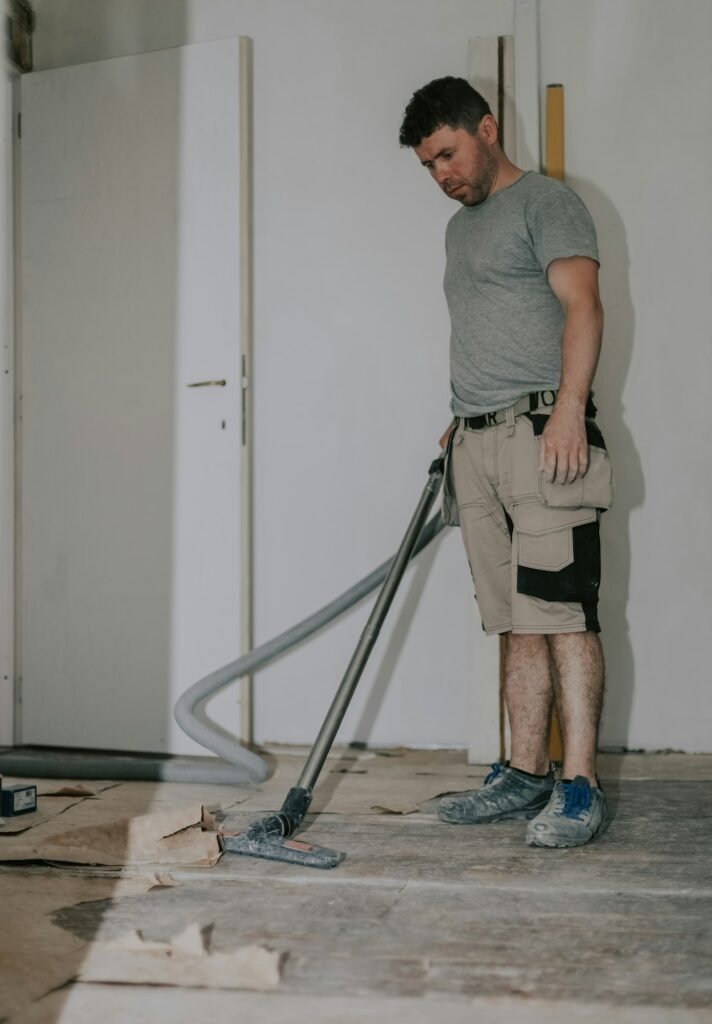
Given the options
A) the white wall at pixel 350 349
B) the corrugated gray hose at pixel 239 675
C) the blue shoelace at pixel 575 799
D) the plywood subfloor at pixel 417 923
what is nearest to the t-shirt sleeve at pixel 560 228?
the corrugated gray hose at pixel 239 675

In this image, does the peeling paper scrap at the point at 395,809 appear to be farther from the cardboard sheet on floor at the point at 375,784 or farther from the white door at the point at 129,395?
the white door at the point at 129,395

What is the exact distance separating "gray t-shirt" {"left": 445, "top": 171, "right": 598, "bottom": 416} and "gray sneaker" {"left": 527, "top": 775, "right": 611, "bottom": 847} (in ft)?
2.52

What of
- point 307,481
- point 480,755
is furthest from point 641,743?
point 307,481

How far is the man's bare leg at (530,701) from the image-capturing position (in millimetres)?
2135

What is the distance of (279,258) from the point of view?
296 cm

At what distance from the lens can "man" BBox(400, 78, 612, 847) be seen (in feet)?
6.41

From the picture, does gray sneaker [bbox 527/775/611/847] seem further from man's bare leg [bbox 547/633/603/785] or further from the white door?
the white door

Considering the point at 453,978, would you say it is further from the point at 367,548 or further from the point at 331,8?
the point at 331,8

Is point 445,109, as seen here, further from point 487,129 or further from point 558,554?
point 558,554

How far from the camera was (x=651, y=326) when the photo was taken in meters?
2.74

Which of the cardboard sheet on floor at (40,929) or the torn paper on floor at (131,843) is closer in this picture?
the cardboard sheet on floor at (40,929)

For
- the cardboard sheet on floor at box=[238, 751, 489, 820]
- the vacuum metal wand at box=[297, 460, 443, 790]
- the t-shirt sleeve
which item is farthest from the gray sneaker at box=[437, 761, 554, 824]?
the t-shirt sleeve

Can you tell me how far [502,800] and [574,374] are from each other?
0.87 m

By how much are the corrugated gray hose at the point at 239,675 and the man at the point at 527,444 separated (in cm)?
36
